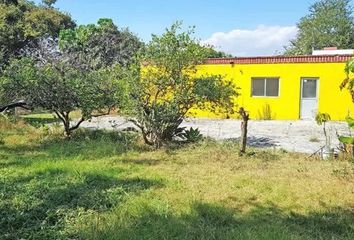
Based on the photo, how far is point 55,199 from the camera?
595 centimetres

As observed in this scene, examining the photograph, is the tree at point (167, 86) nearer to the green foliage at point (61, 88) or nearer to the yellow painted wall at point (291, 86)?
the green foliage at point (61, 88)

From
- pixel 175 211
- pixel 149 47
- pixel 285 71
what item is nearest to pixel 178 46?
pixel 149 47

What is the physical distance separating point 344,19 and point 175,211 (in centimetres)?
4370

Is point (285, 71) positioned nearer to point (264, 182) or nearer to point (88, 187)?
point (264, 182)

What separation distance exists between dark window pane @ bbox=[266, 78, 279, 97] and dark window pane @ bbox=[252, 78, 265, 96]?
0.28 meters

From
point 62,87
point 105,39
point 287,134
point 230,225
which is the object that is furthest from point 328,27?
point 230,225

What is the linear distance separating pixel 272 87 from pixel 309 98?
1.96m

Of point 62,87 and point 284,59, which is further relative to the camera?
point 284,59

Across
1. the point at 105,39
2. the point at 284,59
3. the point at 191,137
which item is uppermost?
the point at 105,39

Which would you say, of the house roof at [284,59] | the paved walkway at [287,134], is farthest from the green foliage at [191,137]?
the house roof at [284,59]

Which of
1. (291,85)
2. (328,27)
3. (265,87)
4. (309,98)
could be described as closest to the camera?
(309,98)

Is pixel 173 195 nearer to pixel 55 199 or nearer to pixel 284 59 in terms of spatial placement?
pixel 55 199

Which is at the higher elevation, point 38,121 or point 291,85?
point 291,85

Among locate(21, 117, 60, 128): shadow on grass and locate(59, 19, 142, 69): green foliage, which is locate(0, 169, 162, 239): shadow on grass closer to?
locate(21, 117, 60, 128): shadow on grass
